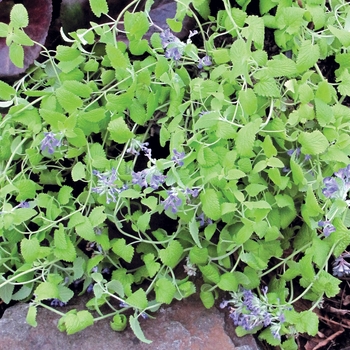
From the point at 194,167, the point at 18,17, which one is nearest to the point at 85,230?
the point at 194,167

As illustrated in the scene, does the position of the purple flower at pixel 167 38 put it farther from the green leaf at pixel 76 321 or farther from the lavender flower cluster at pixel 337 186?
the green leaf at pixel 76 321

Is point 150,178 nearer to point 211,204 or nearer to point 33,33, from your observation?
point 211,204

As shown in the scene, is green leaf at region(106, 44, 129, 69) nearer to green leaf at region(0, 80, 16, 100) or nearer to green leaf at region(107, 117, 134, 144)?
green leaf at region(107, 117, 134, 144)

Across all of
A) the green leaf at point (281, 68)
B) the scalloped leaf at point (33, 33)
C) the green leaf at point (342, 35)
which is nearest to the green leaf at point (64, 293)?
the scalloped leaf at point (33, 33)

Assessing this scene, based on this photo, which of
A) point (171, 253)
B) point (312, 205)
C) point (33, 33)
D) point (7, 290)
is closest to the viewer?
point (312, 205)

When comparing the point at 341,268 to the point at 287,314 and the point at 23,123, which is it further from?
the point at 23,123

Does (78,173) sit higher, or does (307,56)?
(307,56)

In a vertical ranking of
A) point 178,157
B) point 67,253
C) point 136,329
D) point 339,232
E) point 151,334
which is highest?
point 178,157
